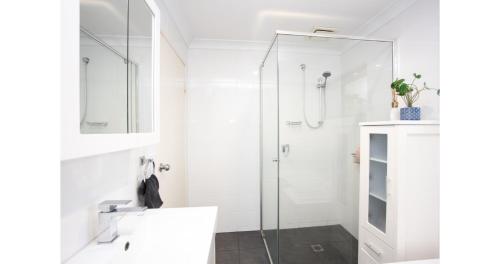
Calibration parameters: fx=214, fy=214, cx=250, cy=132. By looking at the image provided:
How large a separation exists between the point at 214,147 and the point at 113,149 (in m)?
2.03

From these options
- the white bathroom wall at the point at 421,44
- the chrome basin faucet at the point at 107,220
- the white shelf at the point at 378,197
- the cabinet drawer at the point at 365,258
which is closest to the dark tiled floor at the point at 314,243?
the cabinet drawer at the point at 365,258

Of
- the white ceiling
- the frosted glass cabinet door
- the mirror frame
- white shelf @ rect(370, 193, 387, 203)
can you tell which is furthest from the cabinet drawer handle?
the white ceiling

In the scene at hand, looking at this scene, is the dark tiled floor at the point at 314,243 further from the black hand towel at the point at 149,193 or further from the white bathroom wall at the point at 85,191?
the white bathroom wall at the point at 85,191

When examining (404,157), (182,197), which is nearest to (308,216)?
(404,157)

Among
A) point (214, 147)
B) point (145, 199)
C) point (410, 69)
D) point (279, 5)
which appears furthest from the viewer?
point (214, 147)

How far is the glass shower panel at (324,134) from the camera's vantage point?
192 centimetres

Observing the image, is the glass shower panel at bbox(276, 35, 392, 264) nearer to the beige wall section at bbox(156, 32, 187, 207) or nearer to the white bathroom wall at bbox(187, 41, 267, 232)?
the white bathroom wall at bbox(187, 41, 267, 232)

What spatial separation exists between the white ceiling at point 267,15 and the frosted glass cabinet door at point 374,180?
1138 millimetres

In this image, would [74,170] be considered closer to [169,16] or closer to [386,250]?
[169,16]

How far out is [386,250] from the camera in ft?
4.64

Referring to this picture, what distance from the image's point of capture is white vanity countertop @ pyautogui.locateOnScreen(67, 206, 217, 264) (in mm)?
767

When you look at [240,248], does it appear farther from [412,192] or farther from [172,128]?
Result: [412,192]
